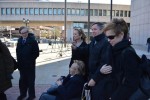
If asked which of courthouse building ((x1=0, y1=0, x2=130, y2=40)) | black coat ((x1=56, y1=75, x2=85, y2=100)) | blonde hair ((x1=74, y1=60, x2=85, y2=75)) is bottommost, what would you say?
black coat ((x1=56, y1=75, x2=85, y2=100))

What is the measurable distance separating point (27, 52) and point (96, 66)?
312 cm

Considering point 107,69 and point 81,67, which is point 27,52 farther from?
point 107,69

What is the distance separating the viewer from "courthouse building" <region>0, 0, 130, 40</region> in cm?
8431

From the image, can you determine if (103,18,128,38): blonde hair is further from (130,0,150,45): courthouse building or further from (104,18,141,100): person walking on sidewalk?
(130,0,150,45): courthouse building

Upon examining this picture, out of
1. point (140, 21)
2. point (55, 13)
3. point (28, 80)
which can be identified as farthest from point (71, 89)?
point (55, 13)

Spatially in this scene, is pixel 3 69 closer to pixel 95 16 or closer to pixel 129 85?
Result: pixel 129 85

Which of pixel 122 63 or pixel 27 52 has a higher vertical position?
pixel 122 63

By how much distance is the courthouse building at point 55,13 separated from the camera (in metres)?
84.3

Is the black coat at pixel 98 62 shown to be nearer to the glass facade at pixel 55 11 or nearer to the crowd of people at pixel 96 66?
the crowd of people at pixel 96 66

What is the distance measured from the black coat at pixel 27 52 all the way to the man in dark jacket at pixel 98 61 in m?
2.78

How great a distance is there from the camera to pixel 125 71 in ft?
9.81

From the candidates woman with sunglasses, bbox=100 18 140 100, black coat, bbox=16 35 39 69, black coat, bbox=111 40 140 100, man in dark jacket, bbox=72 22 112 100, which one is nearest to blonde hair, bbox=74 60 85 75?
man in dark jacket, bbox=72 22 112 100

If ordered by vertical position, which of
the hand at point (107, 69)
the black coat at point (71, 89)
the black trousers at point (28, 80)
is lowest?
the black trousers at point (28, 80)

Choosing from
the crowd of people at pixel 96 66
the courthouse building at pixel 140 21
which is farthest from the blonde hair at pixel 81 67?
the courthouse building at pixel 140 21
